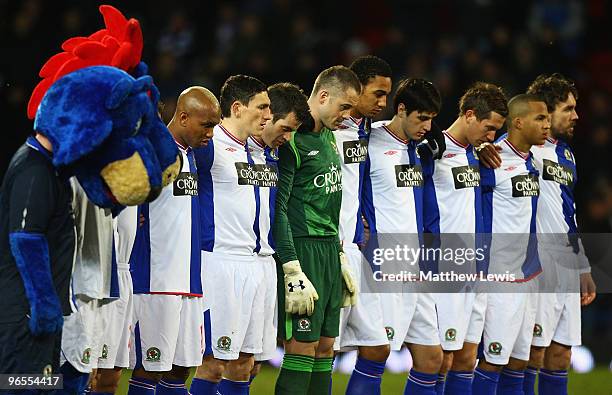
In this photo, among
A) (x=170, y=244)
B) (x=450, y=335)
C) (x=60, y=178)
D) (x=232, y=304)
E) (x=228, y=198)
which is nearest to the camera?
(x=60, y=178)

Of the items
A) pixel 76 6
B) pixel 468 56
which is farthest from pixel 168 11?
pixel 468 56

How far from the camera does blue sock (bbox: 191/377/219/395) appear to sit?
6031 millimetres

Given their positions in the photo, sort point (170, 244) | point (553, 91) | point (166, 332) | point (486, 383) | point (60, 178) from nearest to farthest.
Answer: point (60, 178) → point (166, 332) → point (170, 244) → point (486, 383) → point (553, 91)

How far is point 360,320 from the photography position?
6828mm

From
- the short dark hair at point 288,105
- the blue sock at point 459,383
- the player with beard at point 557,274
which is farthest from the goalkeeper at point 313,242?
the player with beard at point 557,274

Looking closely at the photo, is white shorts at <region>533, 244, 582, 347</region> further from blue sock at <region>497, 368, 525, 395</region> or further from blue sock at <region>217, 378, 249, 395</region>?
blue sock at <region>217, 378, 249, 395</region>

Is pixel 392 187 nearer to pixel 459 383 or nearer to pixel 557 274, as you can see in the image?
pixel 459 383

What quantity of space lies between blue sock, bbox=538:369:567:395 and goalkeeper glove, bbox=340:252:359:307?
6.85 ft

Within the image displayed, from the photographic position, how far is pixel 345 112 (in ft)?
21.7

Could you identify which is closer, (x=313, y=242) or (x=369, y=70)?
(x=313, y=242)

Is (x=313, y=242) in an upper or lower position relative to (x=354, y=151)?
lower

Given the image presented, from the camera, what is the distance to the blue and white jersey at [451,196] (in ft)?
24.3

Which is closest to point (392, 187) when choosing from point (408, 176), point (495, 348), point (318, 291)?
point (408, 176)

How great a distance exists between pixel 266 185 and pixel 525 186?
7.52ft
